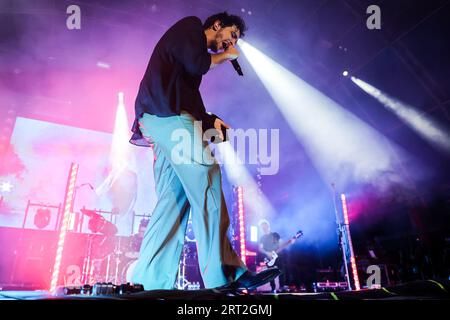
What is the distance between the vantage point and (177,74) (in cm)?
147

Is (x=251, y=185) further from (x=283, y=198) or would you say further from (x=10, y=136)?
(x=10, y=136)

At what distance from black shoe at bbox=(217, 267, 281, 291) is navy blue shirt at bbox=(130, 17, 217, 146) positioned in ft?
2.30

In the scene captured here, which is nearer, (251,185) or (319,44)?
(319,44)

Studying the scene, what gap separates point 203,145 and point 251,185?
6.07 metres

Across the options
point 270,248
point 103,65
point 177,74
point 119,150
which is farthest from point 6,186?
point 177,74

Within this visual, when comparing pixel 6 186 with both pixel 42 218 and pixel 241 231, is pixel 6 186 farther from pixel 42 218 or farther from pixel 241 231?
pixel 241 231

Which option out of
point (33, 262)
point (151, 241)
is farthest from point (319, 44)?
point (33, 262)

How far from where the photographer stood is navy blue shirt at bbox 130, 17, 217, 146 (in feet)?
4.60

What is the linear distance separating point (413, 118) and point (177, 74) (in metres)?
4.42

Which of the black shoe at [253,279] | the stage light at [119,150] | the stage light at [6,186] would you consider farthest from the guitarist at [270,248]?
the black shoe at [253,279]

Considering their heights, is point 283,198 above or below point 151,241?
above

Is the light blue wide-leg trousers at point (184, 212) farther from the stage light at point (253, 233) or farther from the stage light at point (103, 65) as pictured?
the stage light at point (253, 233)

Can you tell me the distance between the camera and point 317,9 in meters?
3.98
